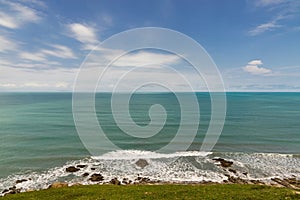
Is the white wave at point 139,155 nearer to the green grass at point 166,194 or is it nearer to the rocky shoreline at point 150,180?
the rocky shoreline at point 150,180

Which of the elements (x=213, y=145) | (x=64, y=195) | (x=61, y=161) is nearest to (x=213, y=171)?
(x=213, y=145)

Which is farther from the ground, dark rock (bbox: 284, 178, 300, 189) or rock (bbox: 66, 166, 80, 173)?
dark rock (bbox: 284, 178, 300, 189)

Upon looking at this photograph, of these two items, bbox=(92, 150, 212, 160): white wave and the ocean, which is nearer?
the ocean

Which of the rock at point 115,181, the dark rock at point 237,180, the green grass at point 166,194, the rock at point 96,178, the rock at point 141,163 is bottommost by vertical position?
the rock at point 96,178

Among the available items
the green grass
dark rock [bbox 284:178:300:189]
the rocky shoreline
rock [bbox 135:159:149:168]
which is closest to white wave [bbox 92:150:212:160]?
rock [bbox 135:159:149:168]

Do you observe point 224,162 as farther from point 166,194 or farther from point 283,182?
point 166,194

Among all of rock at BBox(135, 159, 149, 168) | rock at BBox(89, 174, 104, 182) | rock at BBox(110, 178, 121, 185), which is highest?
rock at BBox(135, 159, 149, 168)

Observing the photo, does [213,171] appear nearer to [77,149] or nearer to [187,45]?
[187,45]

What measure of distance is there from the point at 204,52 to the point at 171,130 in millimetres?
37051

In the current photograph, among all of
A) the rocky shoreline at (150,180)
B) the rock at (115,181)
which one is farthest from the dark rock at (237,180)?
the rock at (115,181)

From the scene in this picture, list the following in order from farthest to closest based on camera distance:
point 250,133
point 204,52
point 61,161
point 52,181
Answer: point 250,133 → point 61,161 → point 52,181 → point 204,52

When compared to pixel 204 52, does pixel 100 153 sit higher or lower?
lower

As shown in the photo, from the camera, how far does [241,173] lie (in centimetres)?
2800

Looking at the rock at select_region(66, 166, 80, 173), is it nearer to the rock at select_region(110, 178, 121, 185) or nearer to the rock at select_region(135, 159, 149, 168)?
the rock at select_region(110, 178, 121, 185)
